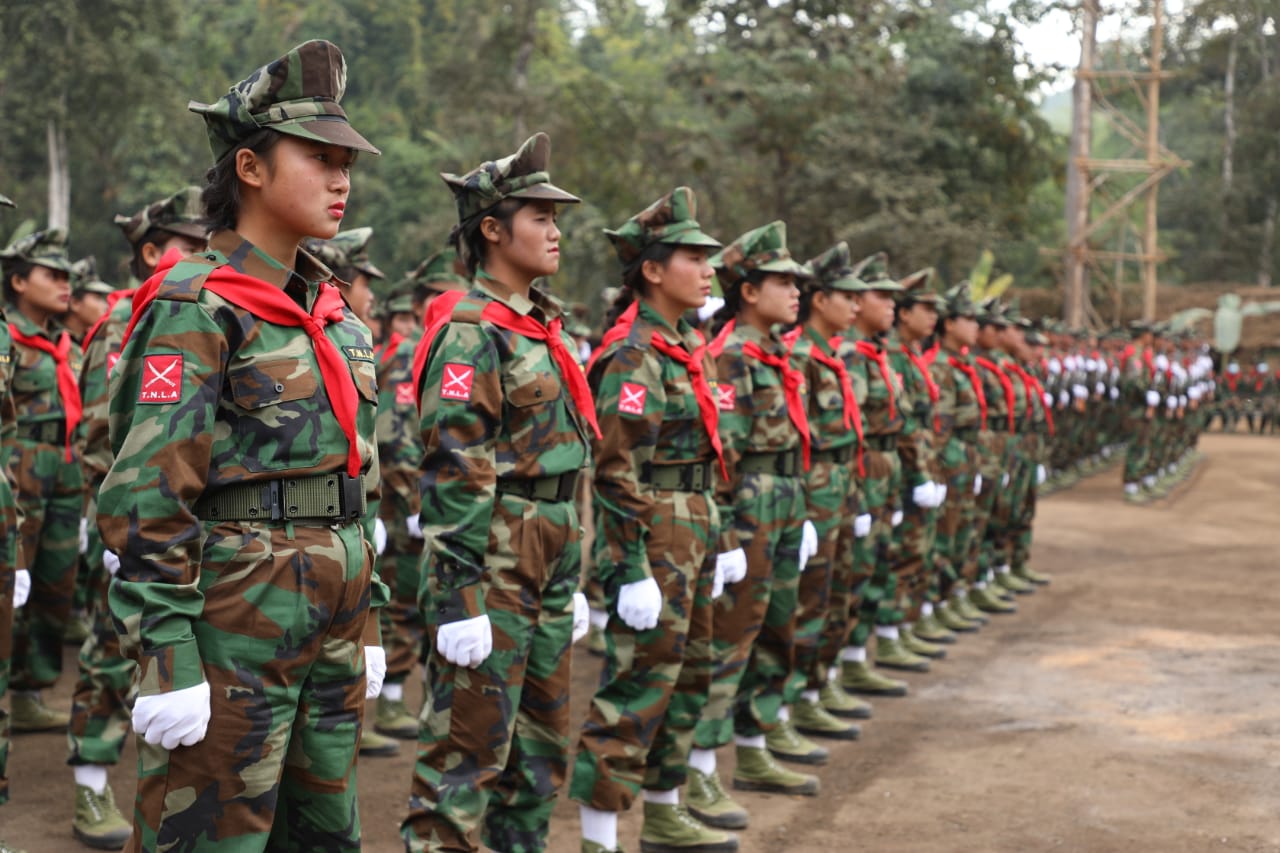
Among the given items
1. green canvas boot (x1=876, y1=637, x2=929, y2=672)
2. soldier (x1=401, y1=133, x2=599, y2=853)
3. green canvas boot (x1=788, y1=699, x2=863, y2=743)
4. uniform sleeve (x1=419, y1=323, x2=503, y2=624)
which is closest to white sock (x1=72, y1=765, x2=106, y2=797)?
soldier (x1=401, y1=133, x2=599, y2=853)

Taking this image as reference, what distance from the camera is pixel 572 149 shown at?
2748 cm

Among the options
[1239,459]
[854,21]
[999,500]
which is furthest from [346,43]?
[999,500]

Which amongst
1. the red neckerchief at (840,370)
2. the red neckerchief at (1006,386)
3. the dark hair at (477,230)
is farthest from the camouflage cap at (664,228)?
the red neckerchief at (1006,386)

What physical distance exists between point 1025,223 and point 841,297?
23782 mm

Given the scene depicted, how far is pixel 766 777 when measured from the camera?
6320mm

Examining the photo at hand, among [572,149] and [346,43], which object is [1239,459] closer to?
[572,149]

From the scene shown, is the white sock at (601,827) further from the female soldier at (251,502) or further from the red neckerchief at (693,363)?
the female soldier at (251,502)

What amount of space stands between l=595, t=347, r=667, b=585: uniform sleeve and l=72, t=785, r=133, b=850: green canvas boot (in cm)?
208

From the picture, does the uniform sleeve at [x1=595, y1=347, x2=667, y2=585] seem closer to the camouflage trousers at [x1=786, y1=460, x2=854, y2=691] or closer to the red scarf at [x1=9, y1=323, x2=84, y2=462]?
the camouflage trousers at [x1=786, y1=460, x2=854, y2=691]

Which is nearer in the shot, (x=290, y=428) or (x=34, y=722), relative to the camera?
(x=290, y=428)

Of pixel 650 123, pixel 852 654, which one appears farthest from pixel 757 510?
pixel 650 123

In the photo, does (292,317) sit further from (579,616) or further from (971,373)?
(971,373)

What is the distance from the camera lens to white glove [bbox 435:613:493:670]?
414cm

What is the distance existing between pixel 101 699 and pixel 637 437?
2270 millimetres
